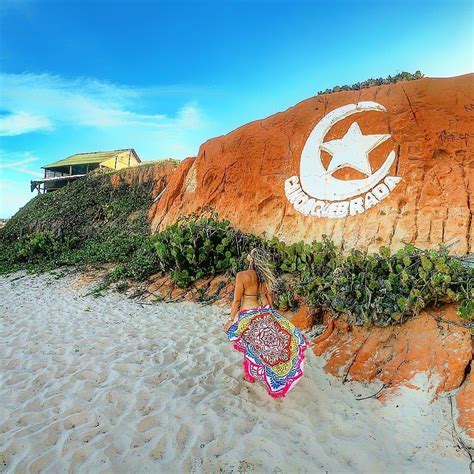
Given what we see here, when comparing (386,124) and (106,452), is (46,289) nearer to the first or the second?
(106,452)

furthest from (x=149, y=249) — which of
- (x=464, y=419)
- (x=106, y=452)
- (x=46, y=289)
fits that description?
(x=464, y=419)

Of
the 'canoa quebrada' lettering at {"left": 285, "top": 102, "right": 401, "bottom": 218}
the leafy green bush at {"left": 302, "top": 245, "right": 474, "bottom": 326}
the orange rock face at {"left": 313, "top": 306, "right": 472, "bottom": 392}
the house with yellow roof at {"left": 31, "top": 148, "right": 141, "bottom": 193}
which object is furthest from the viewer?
the house with yellow roof at {"left": 31, "top": 148, "right": 141, "bottom": 193}

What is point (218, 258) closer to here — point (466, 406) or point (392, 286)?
point (392, 286)

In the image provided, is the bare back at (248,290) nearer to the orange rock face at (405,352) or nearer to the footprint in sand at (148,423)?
the orange rock face at (405,352)

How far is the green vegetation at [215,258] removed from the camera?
4.73 meters

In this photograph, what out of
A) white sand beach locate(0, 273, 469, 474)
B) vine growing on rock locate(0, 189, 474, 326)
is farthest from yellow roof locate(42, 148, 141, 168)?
white sand beach locate(0, 273, 469, 474)

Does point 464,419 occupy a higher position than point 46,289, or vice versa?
point 46,289

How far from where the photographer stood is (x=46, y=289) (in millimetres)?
8992

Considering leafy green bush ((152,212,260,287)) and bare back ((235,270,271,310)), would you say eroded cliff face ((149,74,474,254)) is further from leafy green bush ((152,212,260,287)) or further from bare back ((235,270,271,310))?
bare back ((235,270,271,310))

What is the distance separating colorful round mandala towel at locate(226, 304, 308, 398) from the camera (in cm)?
357

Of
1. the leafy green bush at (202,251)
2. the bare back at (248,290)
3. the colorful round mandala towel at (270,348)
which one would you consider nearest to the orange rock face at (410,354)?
the colorful round mandala towel at (270,348)

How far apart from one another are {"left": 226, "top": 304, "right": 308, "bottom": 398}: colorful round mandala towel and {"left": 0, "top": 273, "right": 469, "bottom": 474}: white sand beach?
29 cm

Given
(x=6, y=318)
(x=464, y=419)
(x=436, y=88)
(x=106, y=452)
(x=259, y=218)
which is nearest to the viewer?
(x=106, y=452)

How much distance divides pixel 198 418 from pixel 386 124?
6.50 meters
